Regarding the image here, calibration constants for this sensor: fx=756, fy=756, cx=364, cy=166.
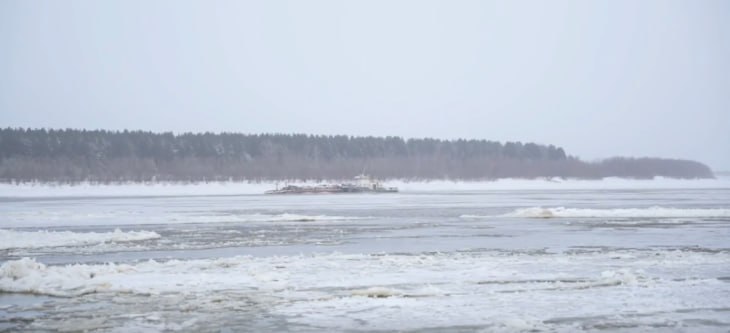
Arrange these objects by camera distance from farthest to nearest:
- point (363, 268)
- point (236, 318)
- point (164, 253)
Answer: point (164, 253)
point (363, 268)
point (236, 318)

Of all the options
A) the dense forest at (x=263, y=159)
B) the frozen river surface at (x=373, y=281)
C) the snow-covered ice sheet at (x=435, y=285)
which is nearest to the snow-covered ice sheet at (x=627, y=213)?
the frozen river surface at (x=373, y=281)

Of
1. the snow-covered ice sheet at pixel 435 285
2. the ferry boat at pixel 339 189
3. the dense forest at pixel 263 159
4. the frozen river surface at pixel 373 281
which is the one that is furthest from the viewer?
the dense forest at pixel 263 159

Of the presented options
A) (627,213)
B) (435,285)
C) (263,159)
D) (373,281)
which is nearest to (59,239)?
(373,281)

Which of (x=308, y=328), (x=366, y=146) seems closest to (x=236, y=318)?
(x=308, y=328)

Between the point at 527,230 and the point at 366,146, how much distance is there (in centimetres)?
11075

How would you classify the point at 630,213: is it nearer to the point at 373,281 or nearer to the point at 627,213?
the point at 627,213

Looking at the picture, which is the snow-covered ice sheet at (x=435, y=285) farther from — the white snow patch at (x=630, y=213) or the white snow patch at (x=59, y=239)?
the white snow patch at (x=630, y=213)

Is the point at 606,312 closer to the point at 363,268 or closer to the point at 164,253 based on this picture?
the point at 363,268

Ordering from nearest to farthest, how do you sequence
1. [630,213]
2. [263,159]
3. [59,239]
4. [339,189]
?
1. [59,239]
2. [630,213]
3. [339,189]
4. [263,159]

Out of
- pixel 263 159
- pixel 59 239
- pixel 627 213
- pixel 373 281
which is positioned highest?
pixel 263 159

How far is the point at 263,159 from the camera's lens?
11706 centimetres

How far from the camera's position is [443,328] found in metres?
8.84

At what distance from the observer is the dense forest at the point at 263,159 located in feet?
326

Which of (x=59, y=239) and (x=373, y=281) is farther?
(x=59, y=239)
